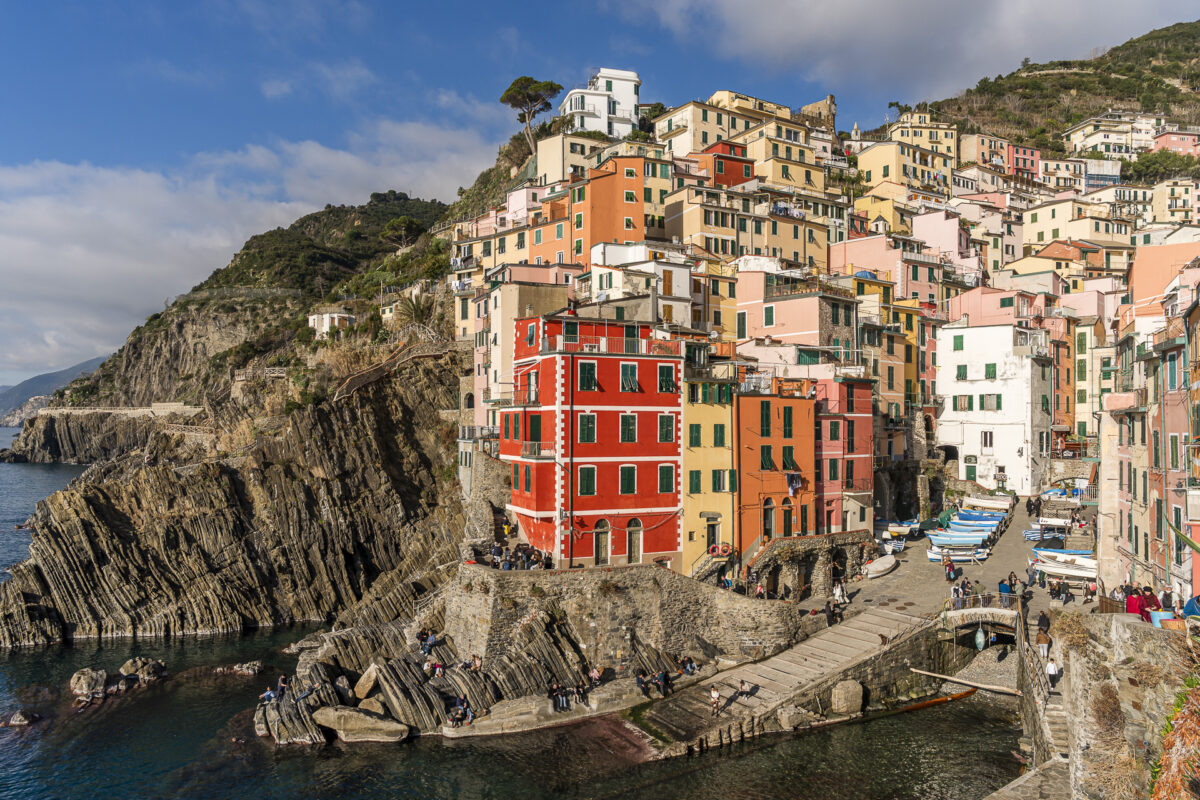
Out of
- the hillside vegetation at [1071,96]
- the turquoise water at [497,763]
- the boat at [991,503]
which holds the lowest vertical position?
the turquoise water at [497,763]

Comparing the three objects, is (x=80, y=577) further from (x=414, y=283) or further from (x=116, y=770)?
(x=414, y=283)

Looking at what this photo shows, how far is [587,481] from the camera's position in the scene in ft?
137

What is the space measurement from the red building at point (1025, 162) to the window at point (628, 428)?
113 m

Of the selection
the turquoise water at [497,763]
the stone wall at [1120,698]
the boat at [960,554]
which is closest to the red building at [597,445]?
the turquoise water at [497,763]

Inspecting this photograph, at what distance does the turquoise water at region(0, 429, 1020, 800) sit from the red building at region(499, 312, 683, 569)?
34.4 ft

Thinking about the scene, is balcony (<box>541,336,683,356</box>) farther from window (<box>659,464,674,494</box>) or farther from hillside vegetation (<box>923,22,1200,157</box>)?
hillside vegetation (<box>923,22,1200,157</box>)

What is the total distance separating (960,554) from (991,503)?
506 inches

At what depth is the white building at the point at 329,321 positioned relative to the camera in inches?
3747

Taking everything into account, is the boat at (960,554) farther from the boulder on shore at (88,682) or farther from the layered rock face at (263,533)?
the boulder on shore at (88,682)

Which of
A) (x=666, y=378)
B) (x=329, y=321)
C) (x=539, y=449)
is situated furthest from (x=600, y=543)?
(x=329, y=321)

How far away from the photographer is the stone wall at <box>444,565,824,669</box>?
3831 centimetres

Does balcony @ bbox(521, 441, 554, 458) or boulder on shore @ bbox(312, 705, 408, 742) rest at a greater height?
balcony @ bbox(521, 441, 554, 458)

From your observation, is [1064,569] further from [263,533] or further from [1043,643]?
[263,533]

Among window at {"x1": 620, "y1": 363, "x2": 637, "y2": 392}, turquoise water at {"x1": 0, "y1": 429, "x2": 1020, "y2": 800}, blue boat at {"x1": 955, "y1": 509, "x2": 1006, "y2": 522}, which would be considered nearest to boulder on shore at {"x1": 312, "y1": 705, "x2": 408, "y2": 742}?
turquoise water at {"x1": 0, "y1": 429, "x2": 1020, "y2": 800}
